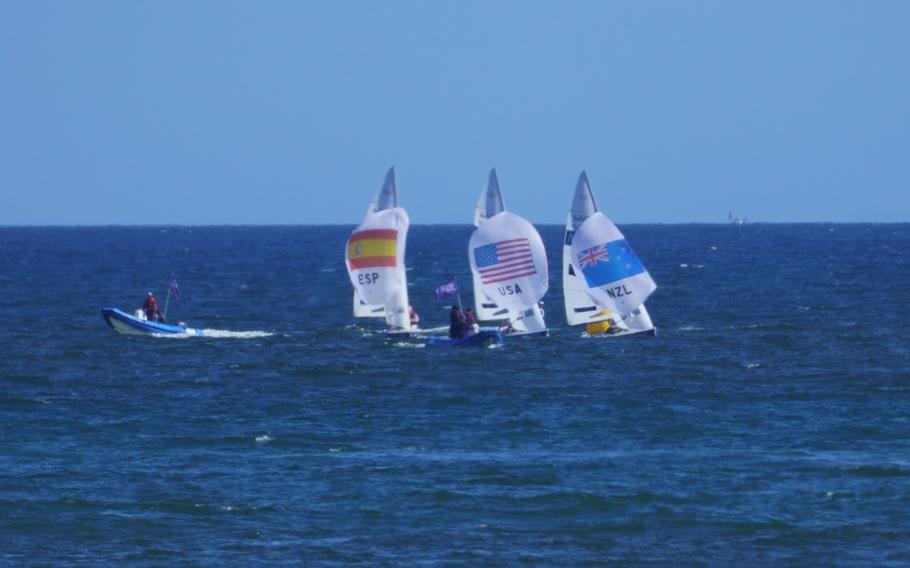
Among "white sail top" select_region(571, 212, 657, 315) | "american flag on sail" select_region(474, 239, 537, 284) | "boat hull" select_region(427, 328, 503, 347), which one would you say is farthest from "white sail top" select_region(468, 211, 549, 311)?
"boat hull" select_region(427, 328, 503, 347)

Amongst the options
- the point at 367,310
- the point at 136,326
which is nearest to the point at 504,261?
the point at 367,310

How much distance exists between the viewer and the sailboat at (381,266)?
5984 cm

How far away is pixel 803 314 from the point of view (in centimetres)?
7225

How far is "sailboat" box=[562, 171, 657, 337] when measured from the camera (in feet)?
192

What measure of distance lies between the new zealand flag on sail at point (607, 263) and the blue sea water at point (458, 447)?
2350mm

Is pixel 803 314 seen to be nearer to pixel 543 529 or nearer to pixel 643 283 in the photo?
pixel 643 283

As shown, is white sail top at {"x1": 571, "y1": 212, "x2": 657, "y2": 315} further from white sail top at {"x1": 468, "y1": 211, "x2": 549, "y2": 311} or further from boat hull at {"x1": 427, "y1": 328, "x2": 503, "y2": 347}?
boat hull at {"x1": 427, "y1": 328, "x2": 503, "y2": 347}

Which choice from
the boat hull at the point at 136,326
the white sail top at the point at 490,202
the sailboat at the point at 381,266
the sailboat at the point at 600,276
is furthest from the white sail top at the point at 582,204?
the boat hull at the point at 136,326

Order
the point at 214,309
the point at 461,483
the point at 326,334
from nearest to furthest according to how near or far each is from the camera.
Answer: the point at 461,483
the point at 326,334
the point at 214,309

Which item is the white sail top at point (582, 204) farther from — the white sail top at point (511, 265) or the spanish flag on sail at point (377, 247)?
the spanish flag on sail at point (377, 247)

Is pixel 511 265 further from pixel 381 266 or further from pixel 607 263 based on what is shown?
pixel 381 266

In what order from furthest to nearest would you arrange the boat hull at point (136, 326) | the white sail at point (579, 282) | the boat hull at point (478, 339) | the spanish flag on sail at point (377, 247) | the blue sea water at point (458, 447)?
1. the boat hull at point (136, 326)
2. the white sail at point (579, 282)
3. the spanish flag on sail at point (377, 247)
4. the boat hull at point (478, 339)
5. the blue sea water at point (458, 447)

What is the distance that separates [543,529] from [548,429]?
388 inches

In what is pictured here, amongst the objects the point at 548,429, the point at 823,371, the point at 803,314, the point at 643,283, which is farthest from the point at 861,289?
the point at 548,429
